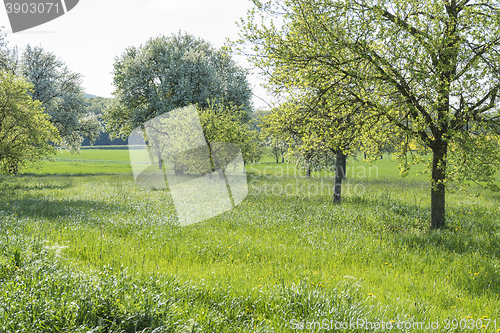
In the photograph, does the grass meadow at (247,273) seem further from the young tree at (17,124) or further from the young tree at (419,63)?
the young tree at (17,124)

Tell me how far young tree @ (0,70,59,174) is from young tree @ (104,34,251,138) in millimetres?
16251

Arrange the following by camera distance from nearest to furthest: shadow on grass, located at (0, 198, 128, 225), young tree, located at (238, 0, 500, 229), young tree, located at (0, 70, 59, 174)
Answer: young tree, located at (238, 0, 500, 229), shadow on grass, located at (0, 198, 128, 225), young tree, located at (0, 70, 59, 174)

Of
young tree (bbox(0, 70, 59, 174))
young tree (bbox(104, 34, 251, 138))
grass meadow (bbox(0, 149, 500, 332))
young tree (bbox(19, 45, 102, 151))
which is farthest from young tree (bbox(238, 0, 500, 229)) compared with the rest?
young tree (bbox(19, 45, 102, 151))

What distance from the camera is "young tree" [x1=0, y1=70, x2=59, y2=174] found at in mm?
15680

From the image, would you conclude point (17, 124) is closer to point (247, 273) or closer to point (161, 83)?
point (247, 273)

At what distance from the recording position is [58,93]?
37594 mm

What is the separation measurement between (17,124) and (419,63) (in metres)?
19.2

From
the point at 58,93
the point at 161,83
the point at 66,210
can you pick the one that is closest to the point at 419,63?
the point at 66,210

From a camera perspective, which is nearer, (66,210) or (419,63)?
(419,63)

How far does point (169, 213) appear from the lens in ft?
37.9

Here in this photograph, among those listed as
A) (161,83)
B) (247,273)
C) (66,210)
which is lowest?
(247,273)

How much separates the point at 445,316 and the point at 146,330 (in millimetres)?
4282

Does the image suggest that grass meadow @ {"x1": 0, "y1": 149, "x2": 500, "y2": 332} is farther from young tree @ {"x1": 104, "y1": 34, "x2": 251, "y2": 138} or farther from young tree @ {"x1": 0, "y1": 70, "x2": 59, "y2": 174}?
young tree @ {"x1": 104, "y1": 34, "x2": 251, "y2": 138}

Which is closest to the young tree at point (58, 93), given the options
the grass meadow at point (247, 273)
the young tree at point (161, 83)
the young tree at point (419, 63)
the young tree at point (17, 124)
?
the young tree at point (161, 83)
